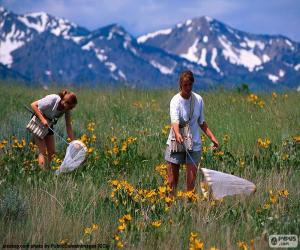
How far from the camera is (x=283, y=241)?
394 centimetres

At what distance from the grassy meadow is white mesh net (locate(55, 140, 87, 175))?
13 centimetres

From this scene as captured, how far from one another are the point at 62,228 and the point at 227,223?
1408 millimetres

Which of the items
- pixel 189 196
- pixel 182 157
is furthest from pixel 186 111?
pixel 189 196

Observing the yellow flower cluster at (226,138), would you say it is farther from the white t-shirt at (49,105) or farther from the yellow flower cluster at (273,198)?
the white t-shirt at (49,105)

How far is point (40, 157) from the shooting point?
6.31 metres

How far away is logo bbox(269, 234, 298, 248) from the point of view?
12.7 feet

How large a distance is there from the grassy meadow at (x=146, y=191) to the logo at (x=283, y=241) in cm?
6

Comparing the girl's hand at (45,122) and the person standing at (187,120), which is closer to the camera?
the person standing at (187,120)

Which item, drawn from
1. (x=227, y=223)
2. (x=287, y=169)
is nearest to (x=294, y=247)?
(x=227, y=223)

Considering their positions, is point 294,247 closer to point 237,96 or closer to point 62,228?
point 62,228

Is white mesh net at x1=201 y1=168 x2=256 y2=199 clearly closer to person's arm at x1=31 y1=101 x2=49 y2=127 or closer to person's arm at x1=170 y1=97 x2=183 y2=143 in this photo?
person's arm at x1=170 y1=97 x2=183 y2=143

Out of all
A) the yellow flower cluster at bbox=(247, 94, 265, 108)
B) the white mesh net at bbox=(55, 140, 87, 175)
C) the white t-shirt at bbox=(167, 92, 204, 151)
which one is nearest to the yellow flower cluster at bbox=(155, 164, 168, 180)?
the white t-shirt at bbox=(167, 92, 204, 151)

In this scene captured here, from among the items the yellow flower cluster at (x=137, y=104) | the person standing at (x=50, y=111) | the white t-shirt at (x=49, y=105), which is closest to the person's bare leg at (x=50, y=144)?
the person standing at (x=50, y=111)

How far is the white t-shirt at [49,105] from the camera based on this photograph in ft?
20.5
